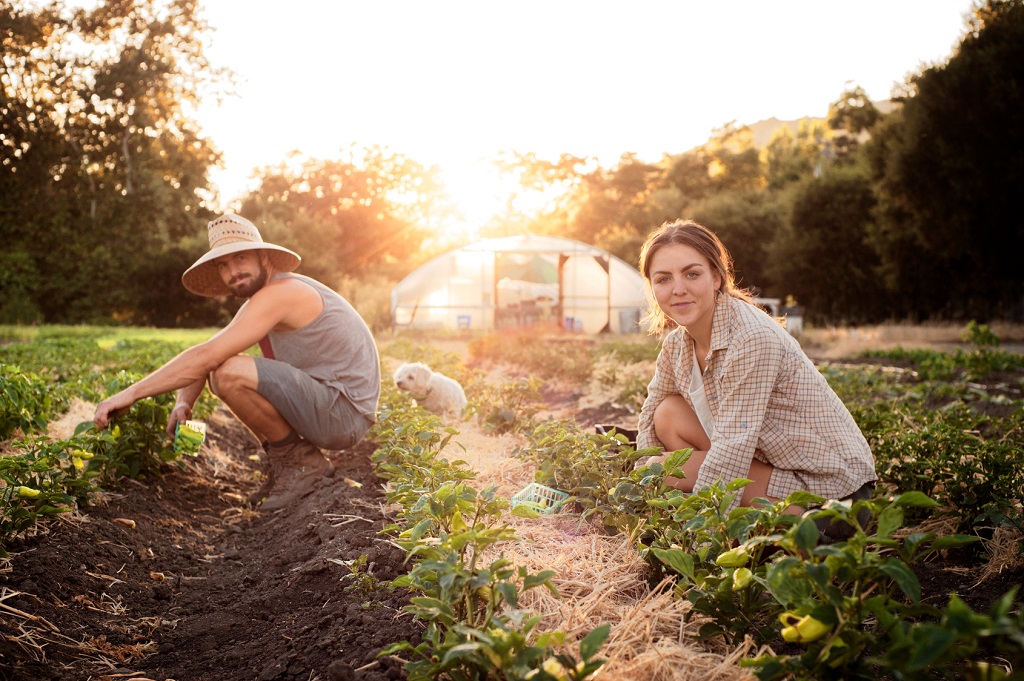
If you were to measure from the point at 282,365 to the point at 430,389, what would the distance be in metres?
1.85

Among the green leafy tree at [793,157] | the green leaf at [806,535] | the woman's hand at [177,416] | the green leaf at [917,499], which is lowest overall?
the woman's hand at [177,416]

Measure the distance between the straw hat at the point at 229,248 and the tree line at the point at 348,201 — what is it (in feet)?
48.8

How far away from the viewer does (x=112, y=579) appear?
281cm

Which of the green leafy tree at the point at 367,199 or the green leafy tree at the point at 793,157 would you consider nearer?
the green leafy tree at the point at 793,157

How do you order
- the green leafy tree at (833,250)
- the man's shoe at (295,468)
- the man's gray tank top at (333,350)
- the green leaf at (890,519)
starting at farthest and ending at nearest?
the green leafy tree at (833,250) → the man's gray tank top at (333,350) → the man's shoe at (295,468) → the green leaf at (890,519)

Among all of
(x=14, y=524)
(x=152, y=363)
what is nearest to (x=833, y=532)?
(x=14, y=524)

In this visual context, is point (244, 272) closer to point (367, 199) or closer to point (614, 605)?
point (614, 605)

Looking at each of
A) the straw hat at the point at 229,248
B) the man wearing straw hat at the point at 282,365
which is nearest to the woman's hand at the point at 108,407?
Result: the man wearing straw hat at the point at 282,365

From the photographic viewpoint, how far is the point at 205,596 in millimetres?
2844

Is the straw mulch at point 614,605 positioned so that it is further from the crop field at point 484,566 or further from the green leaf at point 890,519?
the green leaf at point 890,519

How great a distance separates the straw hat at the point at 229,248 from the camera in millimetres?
3889

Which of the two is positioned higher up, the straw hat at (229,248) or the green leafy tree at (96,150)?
the green leafy tree at (96,150)

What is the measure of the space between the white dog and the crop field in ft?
2.40

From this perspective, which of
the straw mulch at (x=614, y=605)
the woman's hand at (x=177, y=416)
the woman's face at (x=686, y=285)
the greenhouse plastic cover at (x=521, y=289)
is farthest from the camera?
the greenhouse plastic cover at (x=521, y=289)
